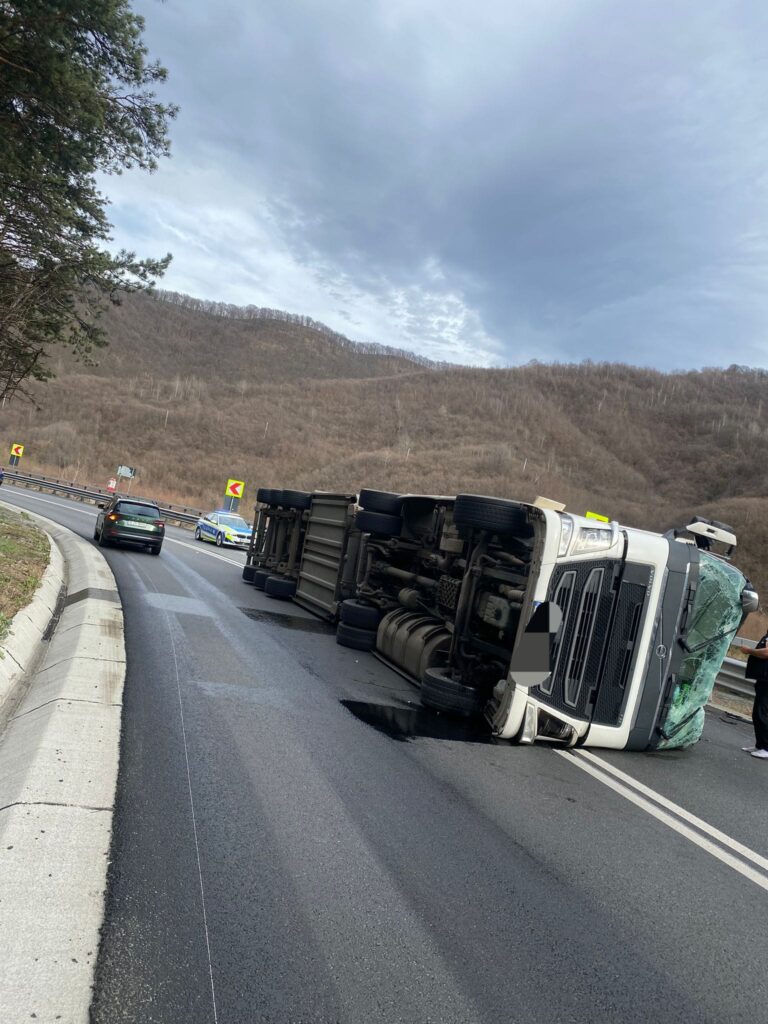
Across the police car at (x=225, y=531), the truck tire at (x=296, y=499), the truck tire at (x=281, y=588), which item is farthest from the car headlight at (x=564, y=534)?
the police car at (x=225, y=531)

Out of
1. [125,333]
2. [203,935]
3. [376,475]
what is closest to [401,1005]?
[203,935]

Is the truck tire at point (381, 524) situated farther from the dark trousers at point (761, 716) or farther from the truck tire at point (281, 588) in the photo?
the dark trousers at point (761, 716)

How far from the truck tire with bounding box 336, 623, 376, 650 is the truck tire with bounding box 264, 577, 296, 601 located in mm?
4241

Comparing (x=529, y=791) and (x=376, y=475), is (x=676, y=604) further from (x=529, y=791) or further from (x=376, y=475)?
(x=376, y=475)

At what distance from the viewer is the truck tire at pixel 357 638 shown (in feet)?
33.3

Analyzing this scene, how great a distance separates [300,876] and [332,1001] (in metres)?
0.90

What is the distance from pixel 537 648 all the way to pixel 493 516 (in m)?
1.44

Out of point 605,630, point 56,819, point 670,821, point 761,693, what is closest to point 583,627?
point 605,630

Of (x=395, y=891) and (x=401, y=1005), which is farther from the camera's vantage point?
(x=395, y=891)

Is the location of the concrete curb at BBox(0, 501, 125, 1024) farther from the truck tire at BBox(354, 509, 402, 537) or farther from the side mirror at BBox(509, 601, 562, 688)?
the truck tire at BBox(354, 509, 402, 537)

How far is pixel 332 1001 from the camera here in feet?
8.68

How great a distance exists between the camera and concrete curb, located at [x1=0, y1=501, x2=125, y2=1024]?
8.36 ft

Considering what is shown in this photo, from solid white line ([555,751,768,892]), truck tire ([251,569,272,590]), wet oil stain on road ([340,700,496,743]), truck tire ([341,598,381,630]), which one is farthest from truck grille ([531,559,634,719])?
truck tire ([251,569,272,590])

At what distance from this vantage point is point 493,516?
698 cm
